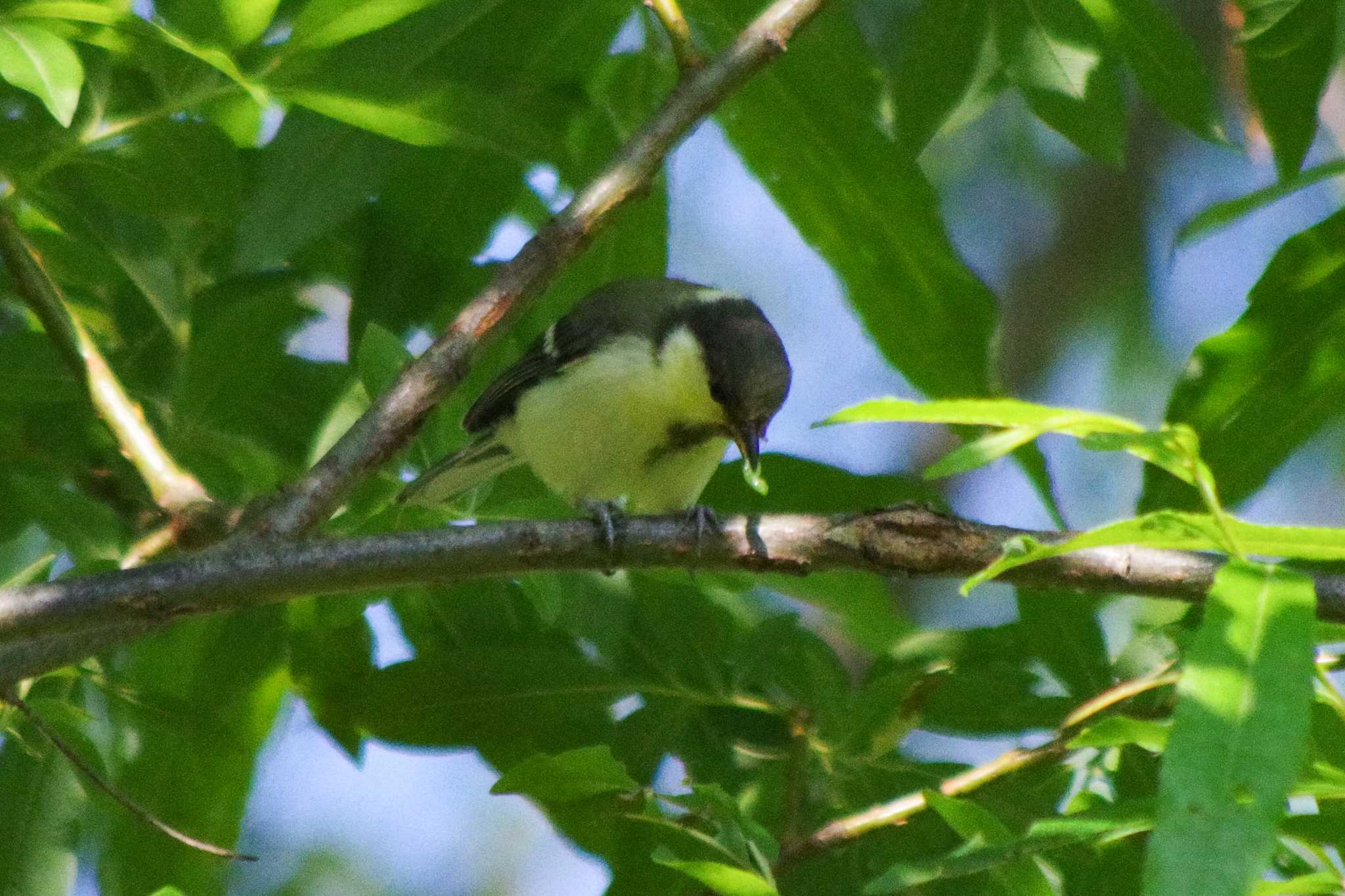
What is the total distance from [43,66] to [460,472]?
1.46 metres

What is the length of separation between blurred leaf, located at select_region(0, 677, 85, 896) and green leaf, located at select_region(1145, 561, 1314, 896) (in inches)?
76.7

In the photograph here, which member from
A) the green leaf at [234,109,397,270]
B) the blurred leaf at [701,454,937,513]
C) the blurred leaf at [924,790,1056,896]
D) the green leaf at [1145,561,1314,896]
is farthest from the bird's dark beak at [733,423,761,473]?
the green leaf at [1145,561,1314,896]

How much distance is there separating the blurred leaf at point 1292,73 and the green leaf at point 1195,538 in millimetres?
1136

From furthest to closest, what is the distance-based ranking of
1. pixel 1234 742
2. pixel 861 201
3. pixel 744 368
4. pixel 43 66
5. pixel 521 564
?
pixel 744 368 → pixel 861 201 → pixel 521 564 → pixel 43 66 → pixel 1234 742

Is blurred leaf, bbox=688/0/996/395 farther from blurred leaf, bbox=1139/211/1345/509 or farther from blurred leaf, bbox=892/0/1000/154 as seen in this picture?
blurred leaf, bbox=1139/211/1345/509

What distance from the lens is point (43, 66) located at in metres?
2.01

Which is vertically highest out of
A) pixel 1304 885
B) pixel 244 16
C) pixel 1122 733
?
pixel 244 16

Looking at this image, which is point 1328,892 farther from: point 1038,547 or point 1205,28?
point 1205,28

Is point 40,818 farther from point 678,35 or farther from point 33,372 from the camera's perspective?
point 678,35

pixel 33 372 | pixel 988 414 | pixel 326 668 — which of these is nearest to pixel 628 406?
pixel 326 668

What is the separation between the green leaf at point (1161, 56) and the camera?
2.74 meters

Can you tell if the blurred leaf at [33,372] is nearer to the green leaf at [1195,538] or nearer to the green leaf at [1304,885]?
the green leaf at [1195,538]

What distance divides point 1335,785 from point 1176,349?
520 cm

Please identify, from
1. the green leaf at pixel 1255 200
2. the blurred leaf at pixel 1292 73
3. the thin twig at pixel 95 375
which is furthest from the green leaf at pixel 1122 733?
the thin twig at pixel 95 375
